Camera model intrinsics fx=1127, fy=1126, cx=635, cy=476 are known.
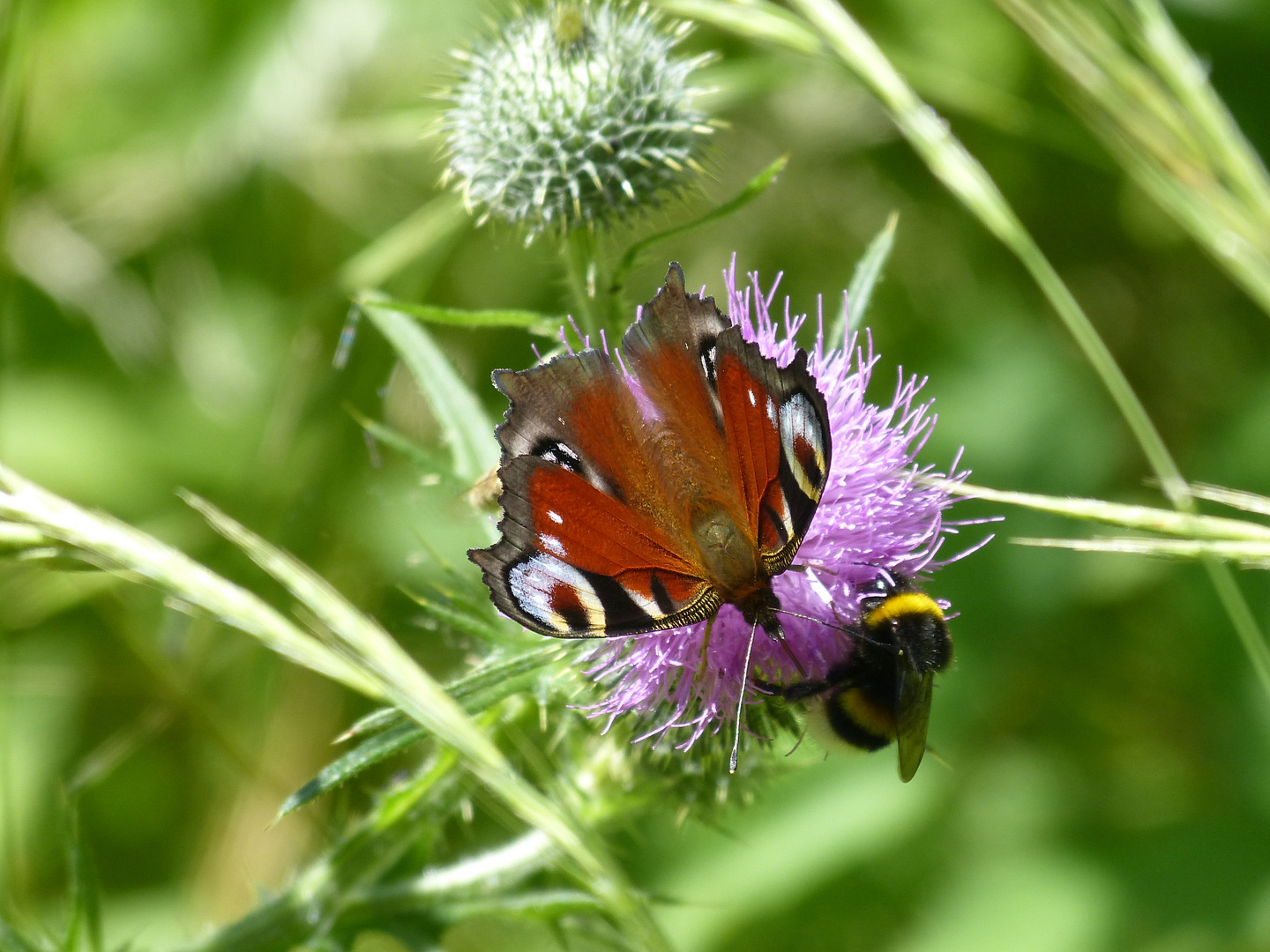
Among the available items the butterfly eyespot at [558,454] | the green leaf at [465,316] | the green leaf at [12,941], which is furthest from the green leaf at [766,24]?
the green leaf at [12,941]

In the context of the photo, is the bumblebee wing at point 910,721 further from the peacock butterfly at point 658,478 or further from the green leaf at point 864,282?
the green leaf at point 864,282

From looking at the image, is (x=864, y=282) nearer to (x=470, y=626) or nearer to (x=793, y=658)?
(x=793, y=658)

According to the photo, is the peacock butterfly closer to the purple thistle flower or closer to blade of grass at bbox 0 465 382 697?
the purple thistle flower

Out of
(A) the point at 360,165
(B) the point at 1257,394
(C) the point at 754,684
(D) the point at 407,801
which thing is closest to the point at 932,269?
(B) the point at 1257,394

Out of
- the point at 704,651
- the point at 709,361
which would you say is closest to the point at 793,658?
the point at 704,651

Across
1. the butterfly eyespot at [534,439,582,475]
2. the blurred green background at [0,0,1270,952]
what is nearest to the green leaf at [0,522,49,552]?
the butterfly eyespot at [534,439,582,475]
